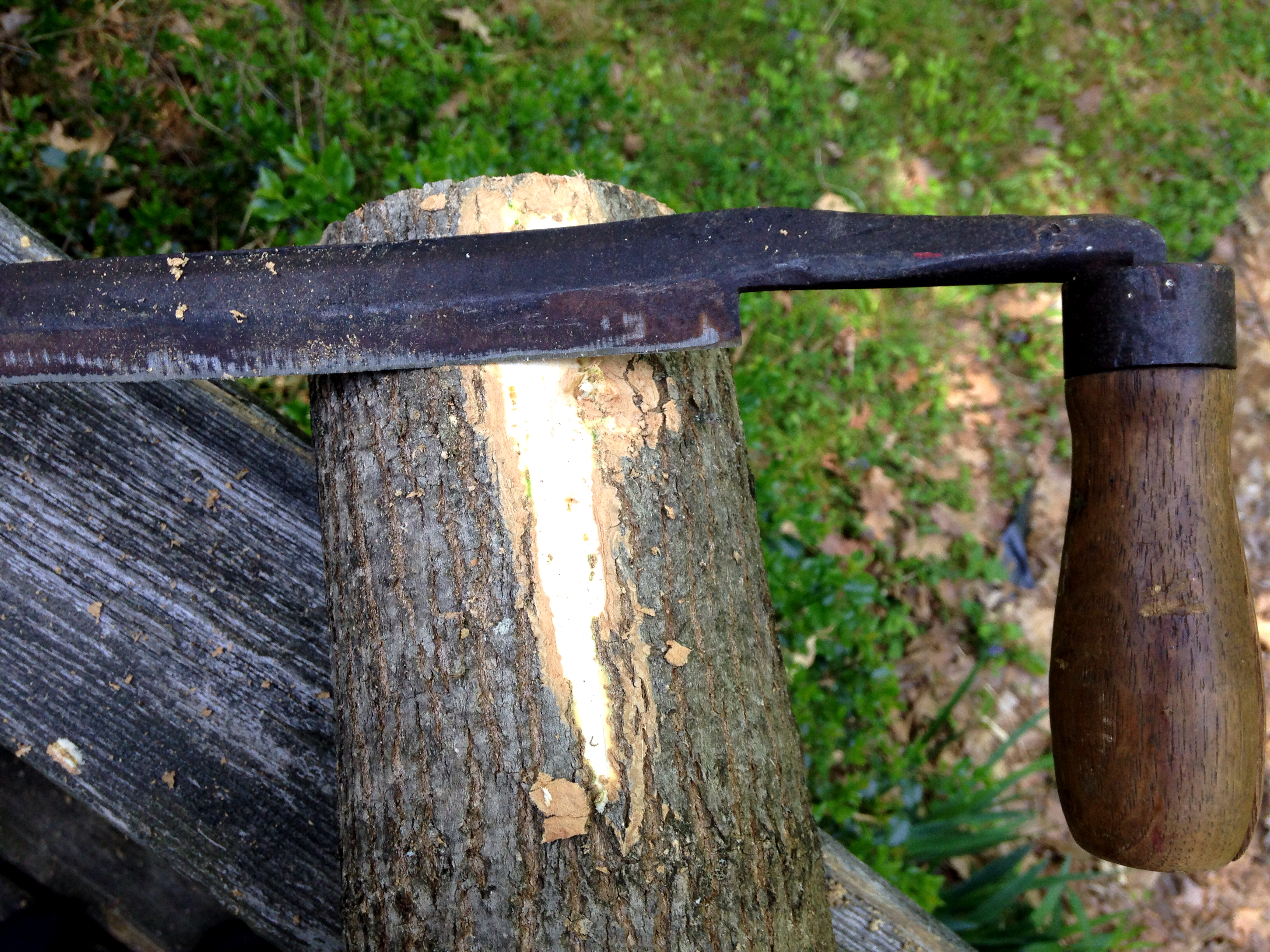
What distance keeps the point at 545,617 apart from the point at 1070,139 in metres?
3.23

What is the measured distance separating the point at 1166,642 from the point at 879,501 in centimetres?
160

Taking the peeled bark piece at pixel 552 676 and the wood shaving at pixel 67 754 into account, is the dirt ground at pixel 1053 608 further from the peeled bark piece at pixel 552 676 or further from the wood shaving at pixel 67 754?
the wood shaving at pixel 67 754

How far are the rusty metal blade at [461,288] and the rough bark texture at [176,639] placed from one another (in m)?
0.12

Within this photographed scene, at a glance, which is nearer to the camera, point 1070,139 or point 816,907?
point 816,907

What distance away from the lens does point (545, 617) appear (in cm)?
112

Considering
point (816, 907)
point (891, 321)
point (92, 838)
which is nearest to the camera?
point (816, 907)

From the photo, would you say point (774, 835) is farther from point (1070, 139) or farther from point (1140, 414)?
point (1070, 139)

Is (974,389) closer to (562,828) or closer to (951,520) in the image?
(951,520)

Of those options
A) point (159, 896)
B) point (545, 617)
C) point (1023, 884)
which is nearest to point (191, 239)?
point (159, 896)

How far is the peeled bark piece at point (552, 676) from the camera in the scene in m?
1.08

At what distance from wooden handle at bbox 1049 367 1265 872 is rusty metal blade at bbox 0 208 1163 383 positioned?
0.27 meters

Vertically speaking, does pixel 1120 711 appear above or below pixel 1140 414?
below

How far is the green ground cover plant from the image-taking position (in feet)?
7.27

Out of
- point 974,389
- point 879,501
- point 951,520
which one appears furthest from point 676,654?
point 974,389
